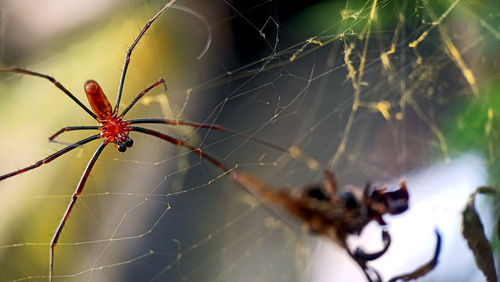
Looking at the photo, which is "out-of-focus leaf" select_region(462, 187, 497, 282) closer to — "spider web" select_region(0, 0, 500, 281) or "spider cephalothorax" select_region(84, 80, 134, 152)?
"spider web" select_region(0, 0, 500, 281)

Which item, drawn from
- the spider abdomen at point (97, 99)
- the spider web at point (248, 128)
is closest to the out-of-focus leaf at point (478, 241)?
the spider web at point (248, 128)

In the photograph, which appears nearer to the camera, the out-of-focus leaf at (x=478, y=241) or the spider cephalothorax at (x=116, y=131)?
the out-of-focus leaf at (x=478, y=241)

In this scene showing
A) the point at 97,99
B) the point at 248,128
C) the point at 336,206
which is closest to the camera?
the point at 336,206

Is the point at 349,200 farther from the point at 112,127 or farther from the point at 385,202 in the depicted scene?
the point at 112,127

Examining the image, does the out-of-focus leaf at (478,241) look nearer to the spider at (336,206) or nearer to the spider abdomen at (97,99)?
the spider at (336,206)

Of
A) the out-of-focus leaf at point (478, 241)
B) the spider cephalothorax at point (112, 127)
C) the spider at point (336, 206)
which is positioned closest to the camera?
the spider at point (336, 206)

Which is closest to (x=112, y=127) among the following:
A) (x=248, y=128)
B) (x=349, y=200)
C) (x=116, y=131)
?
(x=116, y=131)

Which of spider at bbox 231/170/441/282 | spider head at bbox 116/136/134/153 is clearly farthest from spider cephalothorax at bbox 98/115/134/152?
spider at bbox 231/170/441/282
